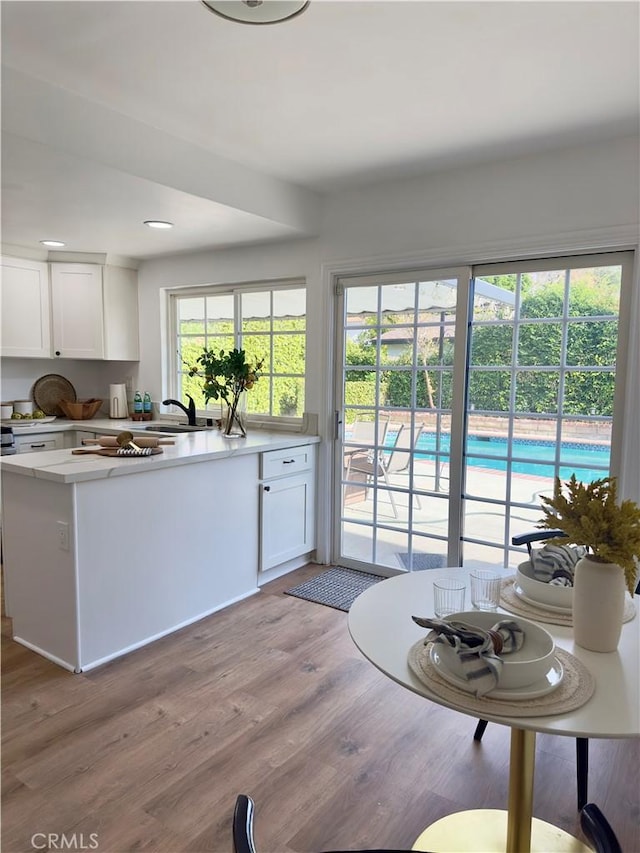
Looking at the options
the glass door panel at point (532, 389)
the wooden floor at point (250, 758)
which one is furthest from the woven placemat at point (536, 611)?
the glass door panel at point (532, 389)

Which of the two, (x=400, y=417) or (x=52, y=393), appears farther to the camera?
(x=52, y=393)

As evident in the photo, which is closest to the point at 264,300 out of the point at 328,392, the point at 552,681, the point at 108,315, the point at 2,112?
the point at 328,392

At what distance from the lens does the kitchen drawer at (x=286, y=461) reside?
3475 mm

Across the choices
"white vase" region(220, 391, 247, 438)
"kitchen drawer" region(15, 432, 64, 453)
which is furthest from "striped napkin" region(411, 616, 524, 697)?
"kitchen drawer" region(15, 432, 64, 453)

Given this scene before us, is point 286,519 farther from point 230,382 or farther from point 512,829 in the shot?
point 512,829

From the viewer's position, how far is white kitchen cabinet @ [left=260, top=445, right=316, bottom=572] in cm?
350

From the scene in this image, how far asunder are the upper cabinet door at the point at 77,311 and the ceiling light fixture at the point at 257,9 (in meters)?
3.18

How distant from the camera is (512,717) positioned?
1027mm

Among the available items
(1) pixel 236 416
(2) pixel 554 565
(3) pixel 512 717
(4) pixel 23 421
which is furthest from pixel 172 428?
(3) pixel 512 717

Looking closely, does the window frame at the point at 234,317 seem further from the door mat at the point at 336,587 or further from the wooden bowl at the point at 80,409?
the door mat at the point at 336,587

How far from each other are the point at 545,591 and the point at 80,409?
422 centimetres

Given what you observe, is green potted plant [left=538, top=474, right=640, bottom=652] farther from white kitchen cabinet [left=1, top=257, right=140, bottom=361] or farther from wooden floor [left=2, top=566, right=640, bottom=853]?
white kitchen cabinet [left=1, top=257, right=140, bottom=361]

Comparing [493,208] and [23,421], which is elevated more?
[493,208]

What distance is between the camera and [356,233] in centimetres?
360
